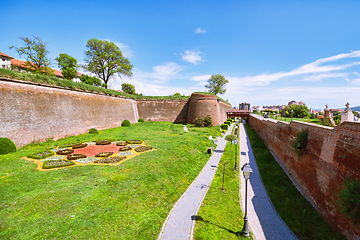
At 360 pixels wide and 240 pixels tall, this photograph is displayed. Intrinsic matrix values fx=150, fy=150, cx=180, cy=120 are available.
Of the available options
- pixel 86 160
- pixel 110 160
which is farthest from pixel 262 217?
pixel 86 160

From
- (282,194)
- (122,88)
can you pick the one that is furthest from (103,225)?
(122,88)

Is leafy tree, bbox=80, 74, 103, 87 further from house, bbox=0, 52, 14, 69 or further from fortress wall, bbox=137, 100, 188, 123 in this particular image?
house, bbox=0, 52, 14, 69

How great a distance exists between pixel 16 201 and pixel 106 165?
4462 millimetres

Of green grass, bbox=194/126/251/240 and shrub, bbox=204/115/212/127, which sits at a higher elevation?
shrub, bbox=204/115/212/127

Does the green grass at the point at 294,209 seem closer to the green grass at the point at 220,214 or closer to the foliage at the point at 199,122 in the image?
the green grass at the point at 220,214

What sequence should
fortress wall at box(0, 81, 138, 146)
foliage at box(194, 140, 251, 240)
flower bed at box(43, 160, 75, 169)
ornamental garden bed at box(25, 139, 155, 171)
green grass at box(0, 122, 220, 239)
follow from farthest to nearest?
1. fortress wall at box(0, 81, 138, 146)
2. ornamental garden bed at box(25, 139, 155, 171)
3. flower bed at box(43, 160, 75, 169)
4. foliage at box(194, 140, 251, 240)
5. green grass at box(0, 122, 220, 239)

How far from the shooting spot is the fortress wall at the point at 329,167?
5395 millimetres

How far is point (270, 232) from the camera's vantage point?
6.11 meters

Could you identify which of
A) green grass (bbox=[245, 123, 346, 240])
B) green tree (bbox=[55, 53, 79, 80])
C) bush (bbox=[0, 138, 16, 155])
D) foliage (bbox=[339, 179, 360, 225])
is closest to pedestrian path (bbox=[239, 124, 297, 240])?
green grass (bbox=[245, 123, 346, 240])

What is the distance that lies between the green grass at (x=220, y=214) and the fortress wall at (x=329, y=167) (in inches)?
139

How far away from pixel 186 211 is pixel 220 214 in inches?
62.5

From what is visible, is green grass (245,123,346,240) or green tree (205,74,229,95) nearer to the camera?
green grass (245,123,346,240)

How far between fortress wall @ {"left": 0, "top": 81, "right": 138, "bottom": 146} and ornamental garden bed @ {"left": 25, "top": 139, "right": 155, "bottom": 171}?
400 centimetres

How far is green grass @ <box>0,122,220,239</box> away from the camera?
5.05 m
